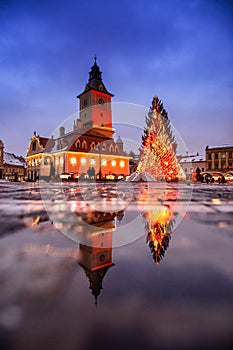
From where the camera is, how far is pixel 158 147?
26188 millimetres

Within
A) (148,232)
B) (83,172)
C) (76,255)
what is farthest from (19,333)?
(83,172)

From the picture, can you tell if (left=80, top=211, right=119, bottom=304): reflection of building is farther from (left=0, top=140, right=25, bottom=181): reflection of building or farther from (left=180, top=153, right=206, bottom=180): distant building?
(left=0, top=140, right=25, bottom=181): reflection of building

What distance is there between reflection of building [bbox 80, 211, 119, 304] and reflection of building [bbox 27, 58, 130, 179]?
36.3 meters

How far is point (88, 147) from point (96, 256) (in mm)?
43703

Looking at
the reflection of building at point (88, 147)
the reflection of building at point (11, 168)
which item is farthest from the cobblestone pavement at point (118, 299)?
the reflection of building at point (11, 168)

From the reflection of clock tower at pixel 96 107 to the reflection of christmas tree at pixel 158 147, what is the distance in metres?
26.4

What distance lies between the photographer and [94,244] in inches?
80.5

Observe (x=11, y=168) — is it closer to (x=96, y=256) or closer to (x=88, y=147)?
(x=88, y=147)

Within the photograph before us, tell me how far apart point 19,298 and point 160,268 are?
2.93 ft

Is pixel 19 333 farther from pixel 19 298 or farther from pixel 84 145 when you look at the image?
pixel 84 145

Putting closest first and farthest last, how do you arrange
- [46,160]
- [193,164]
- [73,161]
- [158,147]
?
[158,147] < [73,161] < [46,160] < [193,164]

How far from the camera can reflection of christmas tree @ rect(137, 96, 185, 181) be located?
26266mm

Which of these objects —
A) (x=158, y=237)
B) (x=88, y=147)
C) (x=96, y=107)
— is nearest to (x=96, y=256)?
(x=158, y=237)

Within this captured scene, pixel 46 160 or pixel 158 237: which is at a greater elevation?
pixel 46 160
